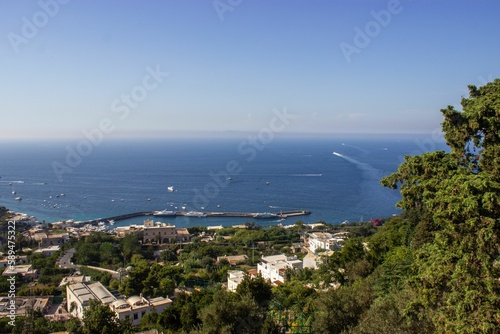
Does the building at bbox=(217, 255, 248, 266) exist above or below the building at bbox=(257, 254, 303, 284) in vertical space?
below

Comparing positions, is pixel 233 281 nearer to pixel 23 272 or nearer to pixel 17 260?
pixel 23 272

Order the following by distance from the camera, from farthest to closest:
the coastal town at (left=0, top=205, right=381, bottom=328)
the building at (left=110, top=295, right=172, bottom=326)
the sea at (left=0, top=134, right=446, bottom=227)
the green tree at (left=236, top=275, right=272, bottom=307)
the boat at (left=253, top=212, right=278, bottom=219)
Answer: the sea at (left=0, top=134, right=446, bottom=227), the boat at (left=253, top=212, right=278, bottom=219), the coastal town at (left=0, top=205, right=381, bottom=328), the building at (left=110, top=295, right=172, bottom=326), the green tree at (left=236, top=275, right=272, bottom=307)

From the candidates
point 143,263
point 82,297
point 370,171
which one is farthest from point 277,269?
point 370,171

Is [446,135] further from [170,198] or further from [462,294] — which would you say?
[170,198]

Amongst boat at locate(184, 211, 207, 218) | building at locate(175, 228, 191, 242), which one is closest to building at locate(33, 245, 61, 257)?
building at locate(175, 228, 191, 242)

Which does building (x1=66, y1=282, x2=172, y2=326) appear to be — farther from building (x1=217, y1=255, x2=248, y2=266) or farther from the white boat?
the white boat

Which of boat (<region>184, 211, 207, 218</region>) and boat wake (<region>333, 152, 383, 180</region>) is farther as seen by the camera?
boat wake (<region>333, 152, 383, 180</region>)

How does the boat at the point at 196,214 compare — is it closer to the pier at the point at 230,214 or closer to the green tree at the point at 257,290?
the pier at the point at 230,214
